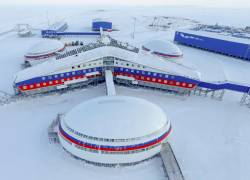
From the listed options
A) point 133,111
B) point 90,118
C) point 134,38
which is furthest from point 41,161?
point 134,38

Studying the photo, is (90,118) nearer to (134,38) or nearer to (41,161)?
(41,161)

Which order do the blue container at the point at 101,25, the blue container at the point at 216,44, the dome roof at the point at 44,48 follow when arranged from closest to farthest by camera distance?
the dome roof at the point at 44,48, the blue container at the point at 216,44, the blue container at the point at 101,25

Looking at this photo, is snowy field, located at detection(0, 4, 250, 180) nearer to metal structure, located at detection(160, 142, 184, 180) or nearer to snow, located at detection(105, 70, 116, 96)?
Answer: metal structure, located at detection(160, 142, 184, 180)

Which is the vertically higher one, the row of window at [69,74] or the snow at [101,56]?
the snow at [101,56]

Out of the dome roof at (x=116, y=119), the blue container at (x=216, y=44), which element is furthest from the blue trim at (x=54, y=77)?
the blue container at (x=216, y=44)

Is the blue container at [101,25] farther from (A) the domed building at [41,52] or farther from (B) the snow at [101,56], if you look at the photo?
(B) the snow at [101,56]

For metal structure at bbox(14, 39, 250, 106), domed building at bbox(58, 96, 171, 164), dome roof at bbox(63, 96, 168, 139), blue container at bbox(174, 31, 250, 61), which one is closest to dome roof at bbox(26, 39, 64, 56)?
metal structure at bbox(14, 39, 250, 106)

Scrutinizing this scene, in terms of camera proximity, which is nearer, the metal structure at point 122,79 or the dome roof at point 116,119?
the dome roof at point 116,119
